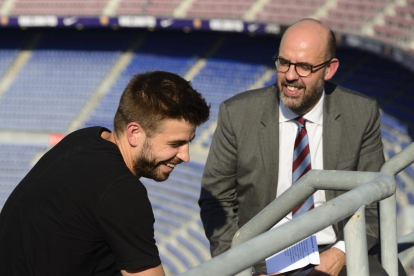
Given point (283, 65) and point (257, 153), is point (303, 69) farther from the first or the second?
point (257, 153)

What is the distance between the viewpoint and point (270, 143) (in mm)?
2842

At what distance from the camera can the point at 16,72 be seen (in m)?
18.6

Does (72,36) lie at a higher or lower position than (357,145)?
lower

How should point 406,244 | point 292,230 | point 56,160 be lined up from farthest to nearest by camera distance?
point 406,244, point 56,160, point 292,230

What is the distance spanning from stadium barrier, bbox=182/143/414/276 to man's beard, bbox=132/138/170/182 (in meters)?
0.47

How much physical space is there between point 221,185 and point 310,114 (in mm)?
504

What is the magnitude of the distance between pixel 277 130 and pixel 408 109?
420 inches

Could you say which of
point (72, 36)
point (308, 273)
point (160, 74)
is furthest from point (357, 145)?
point (72, 36)

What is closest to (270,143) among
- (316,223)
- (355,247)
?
(355,247)

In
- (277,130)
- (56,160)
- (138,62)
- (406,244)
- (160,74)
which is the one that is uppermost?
(160,74)

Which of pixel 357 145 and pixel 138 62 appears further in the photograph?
pixel 138 62

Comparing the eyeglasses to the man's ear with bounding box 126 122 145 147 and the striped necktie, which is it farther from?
the man's ear with bounding box 126 122 145 147

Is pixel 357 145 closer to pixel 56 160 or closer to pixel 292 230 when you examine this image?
pixel 56 160

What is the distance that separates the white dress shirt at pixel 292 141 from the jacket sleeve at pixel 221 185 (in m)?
0.21
